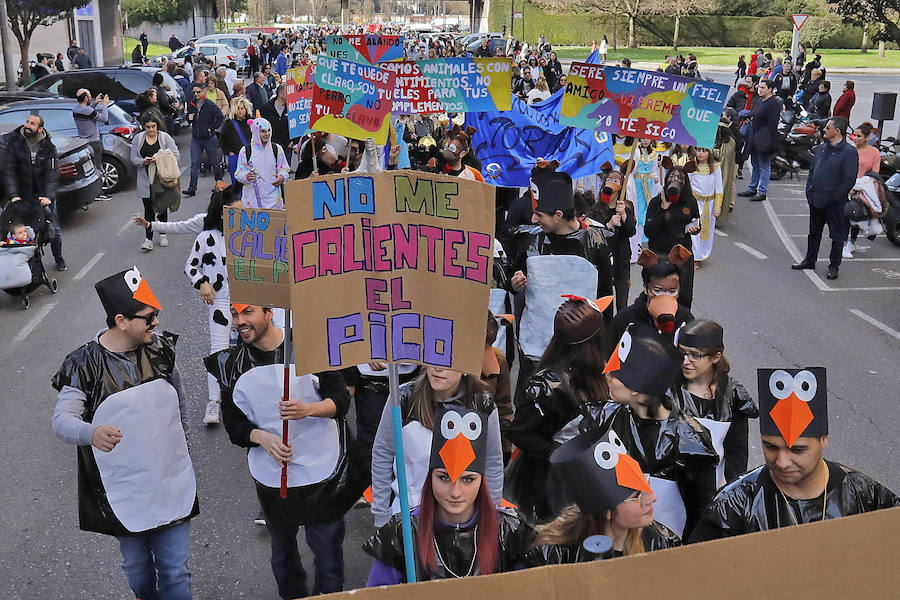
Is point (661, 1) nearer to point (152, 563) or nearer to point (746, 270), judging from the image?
point (746, 270)

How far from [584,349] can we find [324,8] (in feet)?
455

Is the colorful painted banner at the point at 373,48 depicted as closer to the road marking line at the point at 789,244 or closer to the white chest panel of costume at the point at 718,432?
the road marking line at the point at 789,244

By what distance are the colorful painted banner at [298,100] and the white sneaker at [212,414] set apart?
362 centimetres

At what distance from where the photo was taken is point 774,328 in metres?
9.43

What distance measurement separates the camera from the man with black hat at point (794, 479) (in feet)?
10.4

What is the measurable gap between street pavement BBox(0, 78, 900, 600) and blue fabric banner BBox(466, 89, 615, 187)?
1556 millimetres

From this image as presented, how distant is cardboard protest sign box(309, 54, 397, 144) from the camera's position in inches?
336

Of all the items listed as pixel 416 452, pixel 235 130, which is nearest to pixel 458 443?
pixel 416 452

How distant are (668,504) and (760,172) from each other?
1343 cm

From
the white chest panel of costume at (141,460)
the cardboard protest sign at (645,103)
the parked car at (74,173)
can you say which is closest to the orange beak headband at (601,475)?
the white chest panel of costume at (141,460)

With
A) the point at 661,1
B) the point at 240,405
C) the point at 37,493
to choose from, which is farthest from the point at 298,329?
the point at 661,1

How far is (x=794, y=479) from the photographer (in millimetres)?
3182

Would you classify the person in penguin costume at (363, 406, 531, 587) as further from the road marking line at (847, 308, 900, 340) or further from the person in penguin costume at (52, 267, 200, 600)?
the road marking line at (847, 308, 900, 340)

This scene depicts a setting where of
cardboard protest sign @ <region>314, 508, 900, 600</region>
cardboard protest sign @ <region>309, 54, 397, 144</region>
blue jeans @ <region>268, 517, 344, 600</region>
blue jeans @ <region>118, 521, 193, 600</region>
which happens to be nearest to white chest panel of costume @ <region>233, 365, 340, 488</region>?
blue jeans @ <region>268, 517, 344, 600</region>
